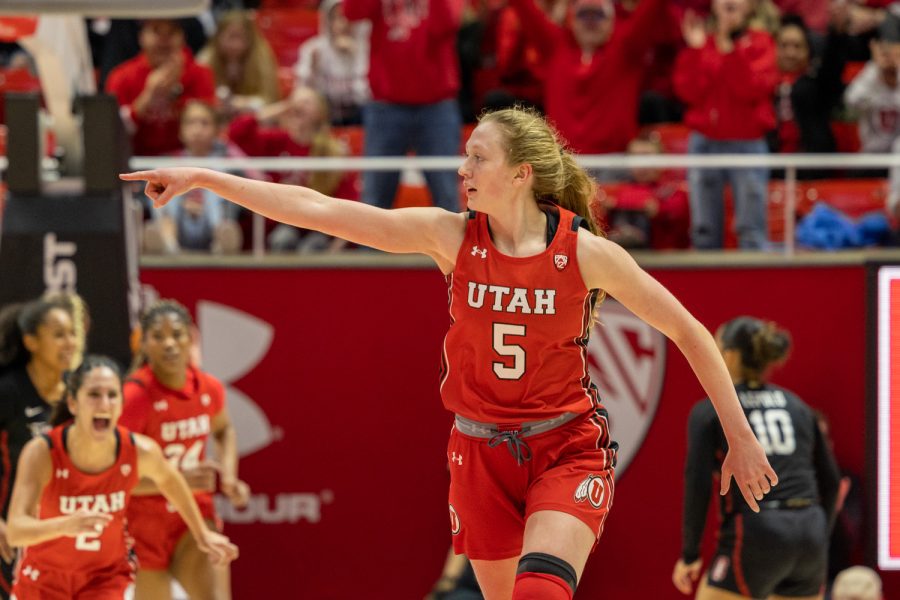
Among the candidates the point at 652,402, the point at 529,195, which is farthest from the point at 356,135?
the point at 529,195

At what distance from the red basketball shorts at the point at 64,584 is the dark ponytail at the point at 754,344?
3.08 meters

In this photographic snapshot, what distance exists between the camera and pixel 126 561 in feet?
20.6

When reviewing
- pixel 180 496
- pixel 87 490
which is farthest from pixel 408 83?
pixel 87 490

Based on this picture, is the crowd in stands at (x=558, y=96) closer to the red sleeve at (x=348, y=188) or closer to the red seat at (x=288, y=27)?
the red sleeve at (x=348, y=188)

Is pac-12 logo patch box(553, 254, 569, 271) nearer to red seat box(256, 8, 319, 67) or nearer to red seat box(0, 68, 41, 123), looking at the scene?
red seat box(0, 68, 41, 123)

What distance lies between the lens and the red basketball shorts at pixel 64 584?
6074 millimetres

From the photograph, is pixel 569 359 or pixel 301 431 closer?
pixel 569 359

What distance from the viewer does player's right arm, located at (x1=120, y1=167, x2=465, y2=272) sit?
4.35m

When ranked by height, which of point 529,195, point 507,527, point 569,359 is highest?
point 529,195

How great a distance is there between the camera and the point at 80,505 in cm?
613

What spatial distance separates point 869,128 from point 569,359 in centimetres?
628

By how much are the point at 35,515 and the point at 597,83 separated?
489 centimetres

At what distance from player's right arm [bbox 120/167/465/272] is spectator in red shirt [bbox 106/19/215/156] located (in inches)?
215

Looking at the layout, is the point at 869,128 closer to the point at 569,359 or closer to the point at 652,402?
the point at 652,402
